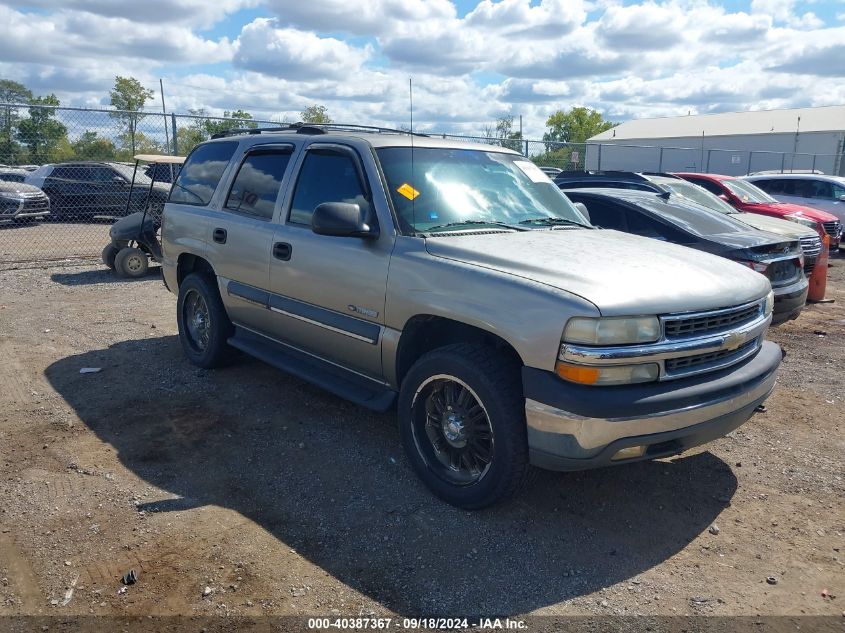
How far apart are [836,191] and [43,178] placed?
1888cm

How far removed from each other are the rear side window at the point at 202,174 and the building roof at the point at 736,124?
4698cm

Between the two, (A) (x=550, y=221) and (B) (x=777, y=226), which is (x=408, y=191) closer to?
(A) (x=550, y=221)

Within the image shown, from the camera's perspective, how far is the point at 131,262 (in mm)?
10531

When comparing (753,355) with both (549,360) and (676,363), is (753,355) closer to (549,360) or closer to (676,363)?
(676,363)

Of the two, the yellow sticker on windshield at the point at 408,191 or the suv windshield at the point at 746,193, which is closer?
the yellow sticker on windshield at the point at 408,191

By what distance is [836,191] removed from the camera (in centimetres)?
1570

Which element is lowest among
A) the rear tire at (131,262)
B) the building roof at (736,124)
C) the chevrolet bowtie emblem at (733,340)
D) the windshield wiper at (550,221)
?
the rear tire at (131,262)

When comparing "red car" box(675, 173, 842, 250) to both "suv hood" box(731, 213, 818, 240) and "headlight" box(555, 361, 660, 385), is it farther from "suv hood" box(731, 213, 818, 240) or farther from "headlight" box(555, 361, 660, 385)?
"headlight" box(555, 361, 660, 385)

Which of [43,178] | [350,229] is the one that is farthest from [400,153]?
[43,178]

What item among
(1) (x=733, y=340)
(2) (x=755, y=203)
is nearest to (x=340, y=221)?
(1) (x=733, y=340)

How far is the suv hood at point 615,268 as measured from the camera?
3336 millimetres

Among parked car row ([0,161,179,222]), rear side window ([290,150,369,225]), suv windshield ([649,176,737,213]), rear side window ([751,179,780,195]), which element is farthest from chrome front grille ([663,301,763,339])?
parked car row ([0,161,179,222])

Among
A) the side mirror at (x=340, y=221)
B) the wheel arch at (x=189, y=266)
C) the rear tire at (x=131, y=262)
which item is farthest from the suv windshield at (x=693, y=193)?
the rear tire at (x=131, y=262)

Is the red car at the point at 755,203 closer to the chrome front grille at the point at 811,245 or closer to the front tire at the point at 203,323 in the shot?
the chrome front grille at the point at 811,245
